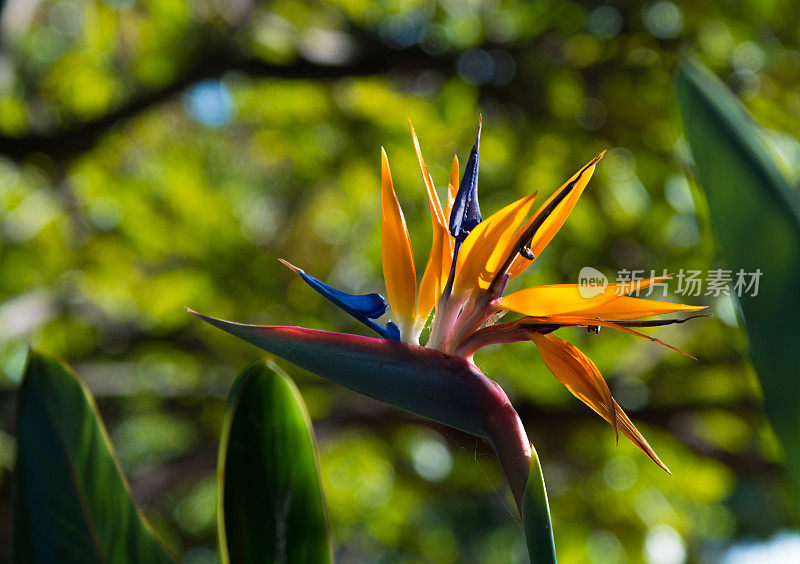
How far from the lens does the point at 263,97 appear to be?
154 centimetres

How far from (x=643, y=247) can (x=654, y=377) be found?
1.08ft

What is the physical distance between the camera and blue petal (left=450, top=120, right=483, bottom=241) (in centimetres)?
39

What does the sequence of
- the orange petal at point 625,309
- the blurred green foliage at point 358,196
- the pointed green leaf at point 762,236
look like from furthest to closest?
the blurred green foliage at point 358,196 → the orange petal at point 625,309 → the pointed green leaf at point 762,236

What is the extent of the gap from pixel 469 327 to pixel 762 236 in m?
0.16

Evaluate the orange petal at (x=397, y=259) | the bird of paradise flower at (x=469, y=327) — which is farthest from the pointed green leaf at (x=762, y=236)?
the orange petal at (x=397, y=259)

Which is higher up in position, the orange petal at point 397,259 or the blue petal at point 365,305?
the orange petal at point 397,259

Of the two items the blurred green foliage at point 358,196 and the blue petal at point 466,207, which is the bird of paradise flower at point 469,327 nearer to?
the blue petal at point 466,207

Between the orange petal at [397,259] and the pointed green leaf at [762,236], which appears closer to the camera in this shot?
the pointed green leaf at [762,236]

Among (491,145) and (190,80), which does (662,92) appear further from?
(190,80)

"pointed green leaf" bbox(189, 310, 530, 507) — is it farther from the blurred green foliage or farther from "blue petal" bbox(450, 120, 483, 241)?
the blurred green foliage

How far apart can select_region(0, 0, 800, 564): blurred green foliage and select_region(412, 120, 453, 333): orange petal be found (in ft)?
2.65

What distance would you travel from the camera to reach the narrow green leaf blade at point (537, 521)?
0.30 metres

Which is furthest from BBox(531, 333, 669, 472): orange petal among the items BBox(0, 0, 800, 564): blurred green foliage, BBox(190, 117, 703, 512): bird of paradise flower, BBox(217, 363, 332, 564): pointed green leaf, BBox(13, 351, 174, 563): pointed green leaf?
BBox(0, 0, 800, 564): blurred green foliage

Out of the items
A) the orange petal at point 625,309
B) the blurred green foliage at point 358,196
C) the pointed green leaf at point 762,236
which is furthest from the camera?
the blurred green foliage at point 358,196
